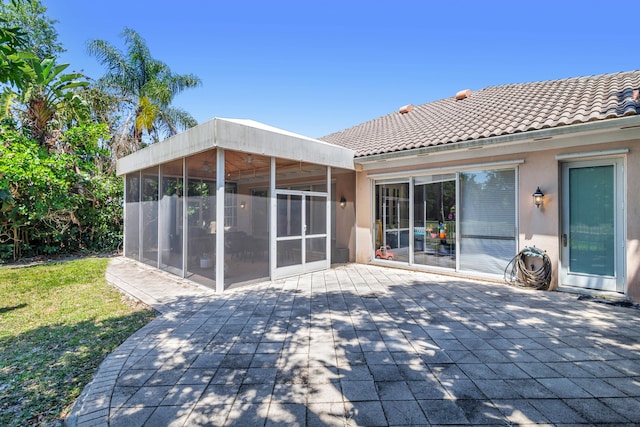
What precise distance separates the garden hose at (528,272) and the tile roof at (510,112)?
2.67 meters

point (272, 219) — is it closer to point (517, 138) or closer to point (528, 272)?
point (517, 138)

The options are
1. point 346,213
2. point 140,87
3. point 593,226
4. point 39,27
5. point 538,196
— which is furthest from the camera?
point 39,27

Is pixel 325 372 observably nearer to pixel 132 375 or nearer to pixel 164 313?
pixel 132 375

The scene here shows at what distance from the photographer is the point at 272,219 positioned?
23.8ft

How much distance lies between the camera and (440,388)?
2871 mm

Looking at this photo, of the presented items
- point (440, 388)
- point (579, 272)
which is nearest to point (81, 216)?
point (440, 388)

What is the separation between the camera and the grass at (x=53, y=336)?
114 inches

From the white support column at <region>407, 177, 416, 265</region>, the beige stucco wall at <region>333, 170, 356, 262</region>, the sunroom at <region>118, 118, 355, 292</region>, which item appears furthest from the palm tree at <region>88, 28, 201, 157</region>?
the white support column at <region>407, 177, 416, 265</region>

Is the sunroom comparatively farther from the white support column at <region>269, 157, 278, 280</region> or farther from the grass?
the grass

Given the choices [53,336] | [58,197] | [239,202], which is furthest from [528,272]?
[58,197]

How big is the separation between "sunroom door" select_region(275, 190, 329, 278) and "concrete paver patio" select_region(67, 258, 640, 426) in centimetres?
188

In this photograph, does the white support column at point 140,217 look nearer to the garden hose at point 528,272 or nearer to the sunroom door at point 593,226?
the garden hose at point 528,272

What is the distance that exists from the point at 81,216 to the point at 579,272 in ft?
52.9

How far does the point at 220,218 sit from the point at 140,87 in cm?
1541
